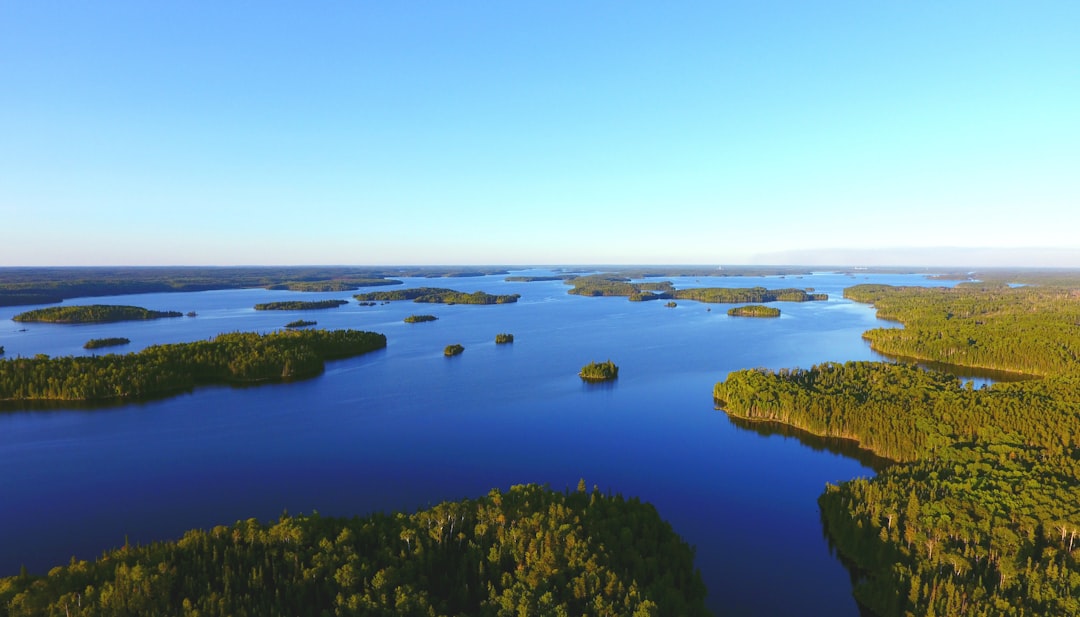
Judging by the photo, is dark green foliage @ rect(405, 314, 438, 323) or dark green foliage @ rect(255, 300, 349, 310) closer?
dark green foliage @ rect(405, 314, 438, 323)

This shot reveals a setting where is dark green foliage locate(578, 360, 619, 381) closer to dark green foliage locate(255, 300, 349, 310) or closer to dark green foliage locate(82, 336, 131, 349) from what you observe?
dark green foliage locate(82, 336, 131, 349)

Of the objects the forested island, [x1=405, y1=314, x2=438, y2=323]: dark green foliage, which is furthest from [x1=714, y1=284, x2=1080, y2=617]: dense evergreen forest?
the forested island

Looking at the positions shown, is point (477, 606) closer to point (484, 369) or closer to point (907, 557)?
point (907, 557)

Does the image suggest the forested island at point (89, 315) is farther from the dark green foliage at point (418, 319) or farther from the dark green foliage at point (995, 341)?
the dark green foliage at point (995, 341)

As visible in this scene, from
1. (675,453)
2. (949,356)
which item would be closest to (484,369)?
(675,453)

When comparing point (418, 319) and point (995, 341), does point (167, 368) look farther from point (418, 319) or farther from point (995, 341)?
point (995, 341)
